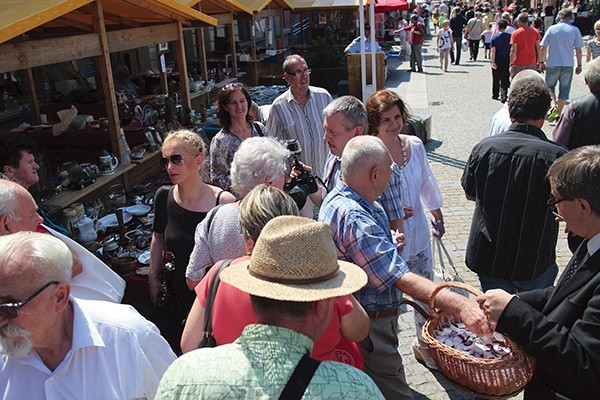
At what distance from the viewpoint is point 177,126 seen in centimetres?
897

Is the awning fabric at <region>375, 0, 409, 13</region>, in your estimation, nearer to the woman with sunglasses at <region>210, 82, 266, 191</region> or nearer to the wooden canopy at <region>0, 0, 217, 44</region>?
the wooden canopy at <region>0, 0, 217, 44</region>

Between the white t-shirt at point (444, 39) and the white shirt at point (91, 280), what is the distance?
17.0 metres

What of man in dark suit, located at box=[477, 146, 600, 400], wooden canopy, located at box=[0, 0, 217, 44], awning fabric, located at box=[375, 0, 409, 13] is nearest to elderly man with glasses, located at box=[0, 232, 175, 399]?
man in dark suit, located at box=[477, 146, 600, 400]

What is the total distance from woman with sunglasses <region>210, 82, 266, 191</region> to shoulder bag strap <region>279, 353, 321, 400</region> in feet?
10.3

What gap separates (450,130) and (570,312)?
9.38m

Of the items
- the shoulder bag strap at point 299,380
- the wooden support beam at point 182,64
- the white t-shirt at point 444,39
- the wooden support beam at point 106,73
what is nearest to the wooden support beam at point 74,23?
the wooden support beam at point 106,73

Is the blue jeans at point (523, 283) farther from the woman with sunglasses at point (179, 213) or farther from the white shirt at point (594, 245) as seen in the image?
the woman with sunglasses at point (179, 213)

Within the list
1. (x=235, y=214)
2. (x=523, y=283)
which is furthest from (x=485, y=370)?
(x=235, y=214)

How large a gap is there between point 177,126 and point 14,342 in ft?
24.2

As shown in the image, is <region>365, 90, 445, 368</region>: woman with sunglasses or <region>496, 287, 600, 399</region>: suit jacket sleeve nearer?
<region>496, 287, 600, 399</region>: suit jacket sleeve

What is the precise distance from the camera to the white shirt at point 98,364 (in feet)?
6.34

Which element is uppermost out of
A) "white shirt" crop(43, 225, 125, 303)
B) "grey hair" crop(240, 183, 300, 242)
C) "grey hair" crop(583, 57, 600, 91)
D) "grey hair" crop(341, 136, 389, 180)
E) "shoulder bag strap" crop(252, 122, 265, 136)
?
"grey hair" crop(583, 57, 600, 91)

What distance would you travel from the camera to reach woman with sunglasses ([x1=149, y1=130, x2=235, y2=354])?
11.2 feet

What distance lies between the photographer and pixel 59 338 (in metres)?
2.00
